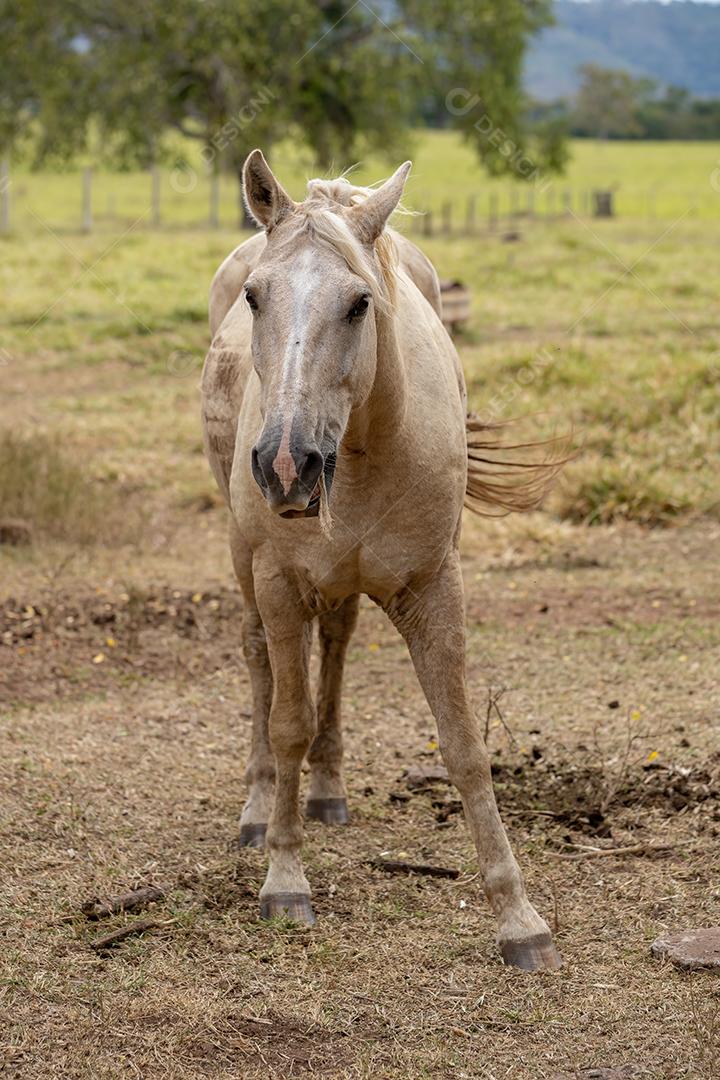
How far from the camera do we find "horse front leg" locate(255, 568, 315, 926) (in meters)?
3.87

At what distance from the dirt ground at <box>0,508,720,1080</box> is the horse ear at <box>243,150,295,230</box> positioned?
6.73ft

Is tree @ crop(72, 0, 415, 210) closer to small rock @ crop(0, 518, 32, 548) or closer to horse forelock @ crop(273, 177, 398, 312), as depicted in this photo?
small rock @ crop(0, 518, 32, 548)

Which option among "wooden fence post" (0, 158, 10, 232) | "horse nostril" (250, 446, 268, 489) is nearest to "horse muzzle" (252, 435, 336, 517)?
"horse nostril" (250, 446, 268, 489)

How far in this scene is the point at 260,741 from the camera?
4.77 m

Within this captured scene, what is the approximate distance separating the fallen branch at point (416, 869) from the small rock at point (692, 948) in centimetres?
80

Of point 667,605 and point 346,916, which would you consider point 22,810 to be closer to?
point 346,916

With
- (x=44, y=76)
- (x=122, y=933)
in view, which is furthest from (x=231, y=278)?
(x=44, y=76)

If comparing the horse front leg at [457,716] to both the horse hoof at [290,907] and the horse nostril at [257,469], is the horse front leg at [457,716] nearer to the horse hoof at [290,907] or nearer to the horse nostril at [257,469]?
the horse hoof at [290,907]

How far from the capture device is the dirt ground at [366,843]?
326 centimetres

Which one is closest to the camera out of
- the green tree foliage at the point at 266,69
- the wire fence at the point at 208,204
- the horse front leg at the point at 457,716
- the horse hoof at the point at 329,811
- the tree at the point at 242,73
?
the horse front leg at the point at 457,716

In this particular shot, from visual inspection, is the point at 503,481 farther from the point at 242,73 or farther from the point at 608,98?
the point at 608,98

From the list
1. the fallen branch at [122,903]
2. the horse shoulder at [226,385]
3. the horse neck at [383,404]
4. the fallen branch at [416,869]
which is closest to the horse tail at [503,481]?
the horse shoulder at [226,385]

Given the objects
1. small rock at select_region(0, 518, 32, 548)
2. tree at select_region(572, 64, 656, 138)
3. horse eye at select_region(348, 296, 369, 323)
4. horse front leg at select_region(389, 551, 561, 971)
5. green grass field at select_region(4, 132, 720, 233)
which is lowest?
horse front leg at select_region(389, 551, 561, 971)

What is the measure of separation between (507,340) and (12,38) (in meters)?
13.4
